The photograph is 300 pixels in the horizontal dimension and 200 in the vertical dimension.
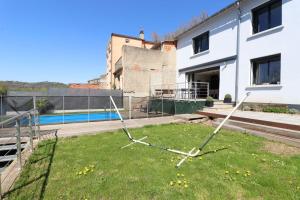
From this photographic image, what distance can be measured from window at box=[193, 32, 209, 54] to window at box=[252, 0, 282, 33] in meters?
4.41

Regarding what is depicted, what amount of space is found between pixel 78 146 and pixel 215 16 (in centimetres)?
1321

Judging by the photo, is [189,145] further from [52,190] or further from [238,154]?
[52,190]

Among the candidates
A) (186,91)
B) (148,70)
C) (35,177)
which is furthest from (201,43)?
(35,177)

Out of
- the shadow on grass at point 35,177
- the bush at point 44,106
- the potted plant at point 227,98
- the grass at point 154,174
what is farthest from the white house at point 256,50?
the bush at point 44,106

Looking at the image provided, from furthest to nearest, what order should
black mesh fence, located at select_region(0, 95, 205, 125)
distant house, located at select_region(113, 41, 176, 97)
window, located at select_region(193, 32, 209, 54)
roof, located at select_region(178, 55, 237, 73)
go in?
1. distant house, located at select_region(113, 41, 176, 97)
2. window, located at select_region(193, 32, 209, 54)
3. roof, located at select_region(178, 55, 237, 73)
4. black mesh fence, located at select_region(0, 95, 205, 125)

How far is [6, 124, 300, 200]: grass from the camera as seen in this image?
3.25m

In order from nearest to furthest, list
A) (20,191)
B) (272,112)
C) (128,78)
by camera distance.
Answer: (20,191)
(272,112)
(128,78)

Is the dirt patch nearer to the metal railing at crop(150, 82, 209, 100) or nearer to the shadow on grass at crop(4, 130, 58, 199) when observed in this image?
the shadow on grass at crop(4, 130, 58, 199)

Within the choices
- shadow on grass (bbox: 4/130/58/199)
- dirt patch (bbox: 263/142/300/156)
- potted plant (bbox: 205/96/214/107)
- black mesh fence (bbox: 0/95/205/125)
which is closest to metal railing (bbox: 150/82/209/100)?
potted plant (bbox: 205/96/214/107)

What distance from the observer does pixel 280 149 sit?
5.54 metres

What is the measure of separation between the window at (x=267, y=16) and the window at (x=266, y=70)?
1780 mm

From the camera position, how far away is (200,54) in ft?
53.2

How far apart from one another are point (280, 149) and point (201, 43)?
12.8 metres

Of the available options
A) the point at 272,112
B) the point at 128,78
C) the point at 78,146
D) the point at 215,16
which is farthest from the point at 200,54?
the point at 78,146
